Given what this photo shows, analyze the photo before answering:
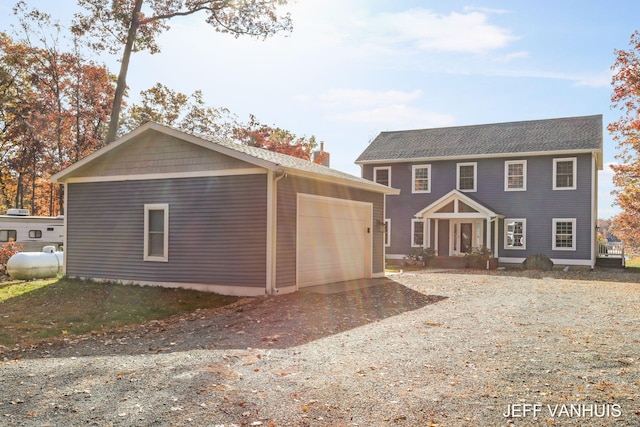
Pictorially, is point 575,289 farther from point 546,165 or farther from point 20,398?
point 20,398

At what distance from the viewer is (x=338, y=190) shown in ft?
50.8

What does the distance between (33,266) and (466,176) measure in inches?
757

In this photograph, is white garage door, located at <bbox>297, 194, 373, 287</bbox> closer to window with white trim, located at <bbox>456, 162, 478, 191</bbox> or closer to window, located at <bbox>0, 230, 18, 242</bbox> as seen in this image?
window with white trim, located at <bbox>456, 162, 478, 191</bbox>

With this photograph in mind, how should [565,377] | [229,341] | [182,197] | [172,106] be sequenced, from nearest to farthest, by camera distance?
[565,377] < [229,341] < [182,197] < [172,106]

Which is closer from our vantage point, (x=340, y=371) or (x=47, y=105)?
(x=340, y=371)

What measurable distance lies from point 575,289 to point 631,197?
1397 centimetres

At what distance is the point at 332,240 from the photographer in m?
15.2

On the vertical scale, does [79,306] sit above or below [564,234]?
below

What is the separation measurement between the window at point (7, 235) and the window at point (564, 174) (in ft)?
Answer: 79.3

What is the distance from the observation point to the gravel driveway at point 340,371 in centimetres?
477

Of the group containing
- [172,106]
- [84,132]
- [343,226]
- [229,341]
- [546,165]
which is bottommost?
[229,341]

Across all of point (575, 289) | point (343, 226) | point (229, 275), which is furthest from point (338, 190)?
point (575, 289)

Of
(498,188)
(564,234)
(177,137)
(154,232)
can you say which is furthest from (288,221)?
(564,234)

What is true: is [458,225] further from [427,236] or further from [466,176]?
[466,176]
